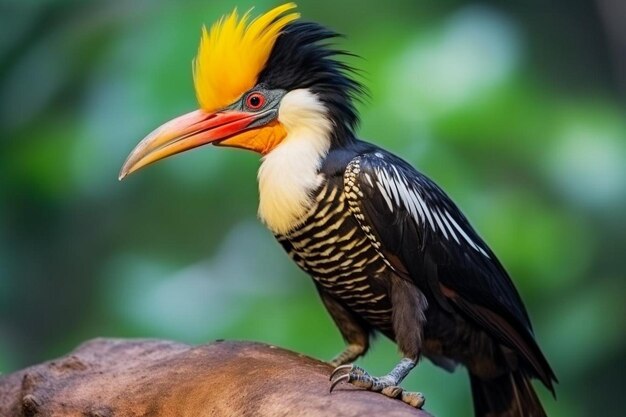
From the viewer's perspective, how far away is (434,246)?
2.47 metres

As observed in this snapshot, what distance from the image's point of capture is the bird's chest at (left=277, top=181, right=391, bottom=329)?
7.88 feet

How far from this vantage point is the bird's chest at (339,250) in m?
2.40

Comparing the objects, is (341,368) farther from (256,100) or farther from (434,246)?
(256,100)

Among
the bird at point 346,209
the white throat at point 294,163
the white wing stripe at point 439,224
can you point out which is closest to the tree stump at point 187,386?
the bird at point 346,209

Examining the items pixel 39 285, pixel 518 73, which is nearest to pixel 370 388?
pixel 518 73

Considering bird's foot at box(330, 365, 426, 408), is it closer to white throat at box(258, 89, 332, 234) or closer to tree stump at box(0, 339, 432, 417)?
tree stump at box(0, 339, 432, 417)

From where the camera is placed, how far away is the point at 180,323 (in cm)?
414

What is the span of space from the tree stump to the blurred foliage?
139 cm

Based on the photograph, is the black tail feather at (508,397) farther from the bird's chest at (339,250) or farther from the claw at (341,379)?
the claw at (341,379)

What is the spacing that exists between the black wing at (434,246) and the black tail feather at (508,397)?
97 millimetres

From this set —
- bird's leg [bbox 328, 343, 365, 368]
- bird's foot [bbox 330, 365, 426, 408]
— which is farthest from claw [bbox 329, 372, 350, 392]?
bird's leg [bbox 328, 343, 365, 368]

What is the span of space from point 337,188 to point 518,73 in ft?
6.44

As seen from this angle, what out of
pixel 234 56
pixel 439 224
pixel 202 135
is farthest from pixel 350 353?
pixel 234 56

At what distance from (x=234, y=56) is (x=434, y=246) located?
77 centimetres
